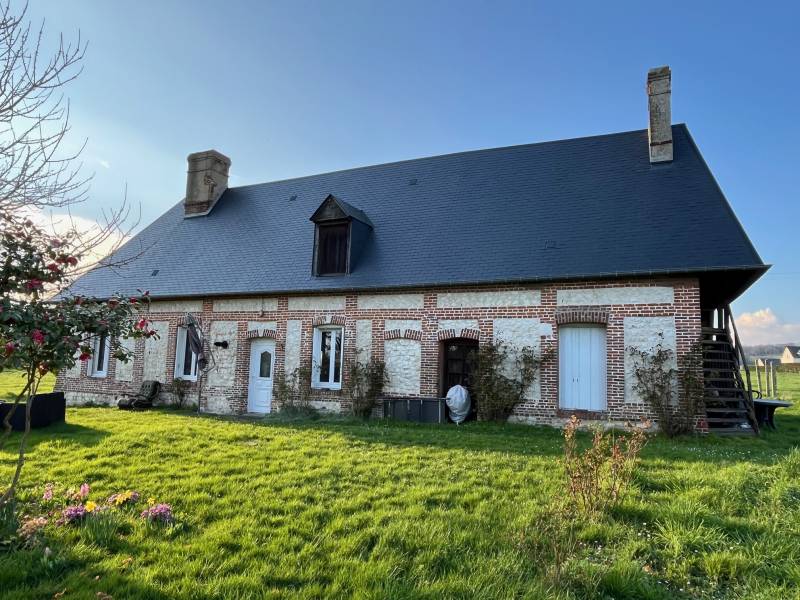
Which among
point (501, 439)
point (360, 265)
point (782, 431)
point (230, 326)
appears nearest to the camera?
point (501, 439)

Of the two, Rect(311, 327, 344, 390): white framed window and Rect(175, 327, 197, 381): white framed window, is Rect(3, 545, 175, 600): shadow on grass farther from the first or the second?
Rect(175, 327, 197, 381): white framed window

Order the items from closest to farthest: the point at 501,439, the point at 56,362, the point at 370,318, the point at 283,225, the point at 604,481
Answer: the point at 56,362
the point at 604,481
the point at 501,439
the point at 370,318
the point at 283,225

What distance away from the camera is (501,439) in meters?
8.94

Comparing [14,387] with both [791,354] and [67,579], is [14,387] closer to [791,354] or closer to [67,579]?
[67,579]

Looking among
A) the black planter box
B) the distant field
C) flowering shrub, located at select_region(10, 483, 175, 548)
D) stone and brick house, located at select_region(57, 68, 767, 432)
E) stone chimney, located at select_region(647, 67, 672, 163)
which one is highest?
stone chimney, located at select_region(647, 67, 672, 163)

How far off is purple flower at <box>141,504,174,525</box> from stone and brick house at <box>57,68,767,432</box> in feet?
25.8

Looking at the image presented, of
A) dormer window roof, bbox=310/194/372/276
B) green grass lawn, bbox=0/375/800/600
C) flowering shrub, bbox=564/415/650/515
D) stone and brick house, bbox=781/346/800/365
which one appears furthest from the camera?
stone and brick house, bbox=781/346/800/365

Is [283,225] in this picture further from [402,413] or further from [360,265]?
[402,413]

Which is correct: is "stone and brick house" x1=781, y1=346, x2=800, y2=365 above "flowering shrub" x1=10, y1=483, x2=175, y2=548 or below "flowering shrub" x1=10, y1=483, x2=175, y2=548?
above

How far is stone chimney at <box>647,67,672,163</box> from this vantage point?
1238cm

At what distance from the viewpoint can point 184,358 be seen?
15.1 meters

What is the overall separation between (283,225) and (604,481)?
13051 millimetres

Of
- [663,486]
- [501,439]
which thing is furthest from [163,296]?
[663,486]

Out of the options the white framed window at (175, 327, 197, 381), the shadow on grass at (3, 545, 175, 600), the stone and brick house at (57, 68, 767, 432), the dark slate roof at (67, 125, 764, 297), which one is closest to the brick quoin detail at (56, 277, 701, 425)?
the stone and brick house at (57, 68, 767, 432)
